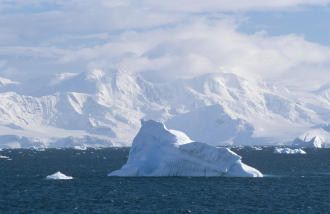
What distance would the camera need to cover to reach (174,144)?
72.8 meters

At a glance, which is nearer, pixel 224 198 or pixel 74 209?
pixel 74 209

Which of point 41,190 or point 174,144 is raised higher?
point 174,144

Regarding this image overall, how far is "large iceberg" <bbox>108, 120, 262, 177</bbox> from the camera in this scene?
6869 cm

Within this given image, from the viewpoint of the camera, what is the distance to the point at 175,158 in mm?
70812

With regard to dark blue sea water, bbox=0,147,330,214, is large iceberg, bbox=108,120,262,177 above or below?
above

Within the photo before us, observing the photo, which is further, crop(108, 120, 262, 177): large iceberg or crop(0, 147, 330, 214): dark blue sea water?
crop(108, 120, 262, 177): large iceberg

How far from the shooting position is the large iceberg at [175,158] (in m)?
68.7

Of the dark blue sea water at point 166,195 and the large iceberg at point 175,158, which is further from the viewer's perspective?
the large iceberg at point 175,158

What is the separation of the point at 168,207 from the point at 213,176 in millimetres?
26183

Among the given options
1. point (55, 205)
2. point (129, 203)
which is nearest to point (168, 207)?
point (129, 203)

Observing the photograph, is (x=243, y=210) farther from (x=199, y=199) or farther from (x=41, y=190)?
(x=41, y=190)

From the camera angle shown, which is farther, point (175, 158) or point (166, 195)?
point (175, 158)

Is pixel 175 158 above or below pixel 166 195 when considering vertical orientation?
above

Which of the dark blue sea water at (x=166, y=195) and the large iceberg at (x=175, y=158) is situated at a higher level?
the large iceberg at (x=175, y=158)
